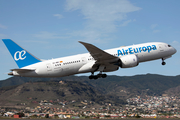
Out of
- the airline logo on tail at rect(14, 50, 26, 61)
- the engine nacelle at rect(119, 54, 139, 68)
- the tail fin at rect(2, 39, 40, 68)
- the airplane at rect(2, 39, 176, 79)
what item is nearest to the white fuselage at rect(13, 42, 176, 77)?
the airplane at rect(2, 39, 176, 79)

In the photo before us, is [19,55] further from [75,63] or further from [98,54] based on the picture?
[98,54]

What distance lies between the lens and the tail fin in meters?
43.5

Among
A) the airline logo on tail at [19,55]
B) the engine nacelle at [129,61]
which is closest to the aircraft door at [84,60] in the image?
the engine nacelle at [129,61]

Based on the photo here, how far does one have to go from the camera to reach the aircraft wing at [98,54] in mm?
38750

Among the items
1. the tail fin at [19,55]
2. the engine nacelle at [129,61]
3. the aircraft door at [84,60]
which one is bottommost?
the engine nacelle at [129,61]

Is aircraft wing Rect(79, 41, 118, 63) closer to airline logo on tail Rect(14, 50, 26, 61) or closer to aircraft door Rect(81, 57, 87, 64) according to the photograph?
aircraft door Rect(81, 57, 87, 64)

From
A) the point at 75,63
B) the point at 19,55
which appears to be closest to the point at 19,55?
the point at 19,55

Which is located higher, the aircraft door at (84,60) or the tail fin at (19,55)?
the tail fin at (19,55)

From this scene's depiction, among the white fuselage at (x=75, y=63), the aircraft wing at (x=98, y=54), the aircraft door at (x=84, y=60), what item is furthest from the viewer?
the aircraft door at (x=84, y=60)

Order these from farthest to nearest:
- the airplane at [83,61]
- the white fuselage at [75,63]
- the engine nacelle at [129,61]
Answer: the white fuselage at [75,63], the airplane at [83,61], the engine nacelle at [129,61]

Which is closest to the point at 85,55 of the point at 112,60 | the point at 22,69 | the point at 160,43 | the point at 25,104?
the point at 112,60

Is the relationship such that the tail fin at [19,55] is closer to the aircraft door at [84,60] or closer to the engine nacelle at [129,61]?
the aircraft door at [84,60]

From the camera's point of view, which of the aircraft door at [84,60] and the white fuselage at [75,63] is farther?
the aircraft door at [84,60]

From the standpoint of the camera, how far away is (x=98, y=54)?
40250mm
